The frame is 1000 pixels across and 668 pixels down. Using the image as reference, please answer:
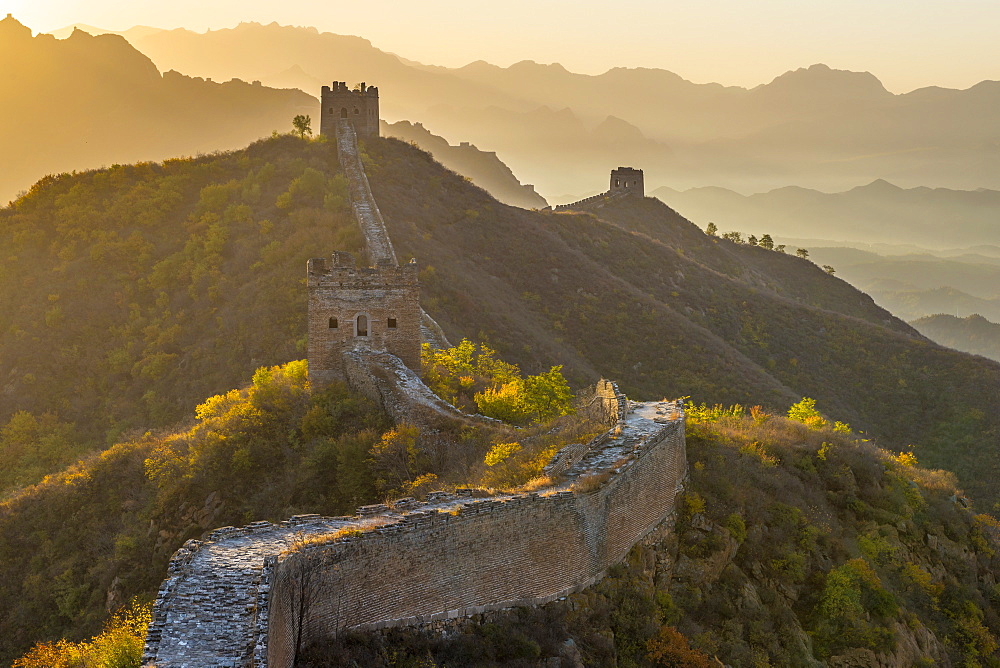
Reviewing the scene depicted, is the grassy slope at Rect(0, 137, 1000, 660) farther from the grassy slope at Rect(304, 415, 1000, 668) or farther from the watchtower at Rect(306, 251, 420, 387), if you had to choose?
the grassy slope at Rect(304, 415, 1000, 668)

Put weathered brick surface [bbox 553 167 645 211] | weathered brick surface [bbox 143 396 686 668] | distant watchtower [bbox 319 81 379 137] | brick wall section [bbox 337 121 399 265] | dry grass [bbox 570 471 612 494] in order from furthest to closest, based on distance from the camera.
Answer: weathered brick surface [bbox 553 167 645 211], distant watchtower [bbox 319 81 379 137], brick wall section [bbox 337 121 399 265], dry grass [bbox 570 471 612 494], weathered brick surface [bbox 143 396 686 668]

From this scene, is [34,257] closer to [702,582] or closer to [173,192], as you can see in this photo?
[173,192]

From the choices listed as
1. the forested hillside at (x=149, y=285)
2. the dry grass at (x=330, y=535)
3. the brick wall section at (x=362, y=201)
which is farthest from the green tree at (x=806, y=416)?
the forested hillside at (x=149, y=285)

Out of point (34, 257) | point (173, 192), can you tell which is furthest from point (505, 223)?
point (34, 257)

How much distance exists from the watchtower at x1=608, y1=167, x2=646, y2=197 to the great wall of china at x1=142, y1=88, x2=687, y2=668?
358 feet

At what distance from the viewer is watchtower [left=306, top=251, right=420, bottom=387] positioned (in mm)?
30000

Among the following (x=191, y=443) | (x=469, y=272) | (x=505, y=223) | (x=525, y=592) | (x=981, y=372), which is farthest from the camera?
(x=505, y=223)

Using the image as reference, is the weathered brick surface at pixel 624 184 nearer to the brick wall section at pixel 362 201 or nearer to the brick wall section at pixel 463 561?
the brick wall section at pixel 362 201

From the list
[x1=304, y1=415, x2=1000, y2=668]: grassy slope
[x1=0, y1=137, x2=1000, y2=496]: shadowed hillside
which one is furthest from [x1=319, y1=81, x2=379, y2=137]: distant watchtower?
[x1=304, y1=415, x2=1000, y2=668]: grassy slope

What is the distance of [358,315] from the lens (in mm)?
30406

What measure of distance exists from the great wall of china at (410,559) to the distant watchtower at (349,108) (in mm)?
63503

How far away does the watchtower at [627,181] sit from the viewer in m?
127

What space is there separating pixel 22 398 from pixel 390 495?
126 ft

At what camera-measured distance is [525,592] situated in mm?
16422
